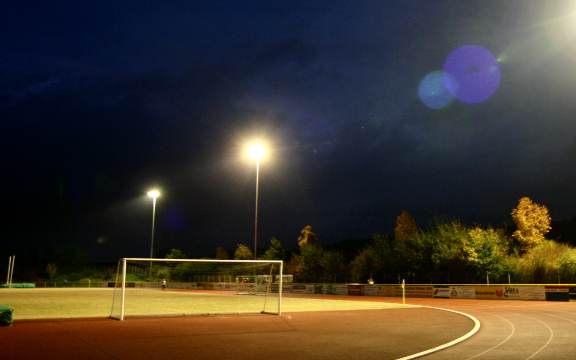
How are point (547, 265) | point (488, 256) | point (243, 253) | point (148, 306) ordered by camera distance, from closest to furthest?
point (148, 306), point (547, 265), point (488, 256), point (243, 253)

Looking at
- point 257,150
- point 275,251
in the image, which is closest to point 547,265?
point 257,150

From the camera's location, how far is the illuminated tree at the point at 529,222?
62572 mm

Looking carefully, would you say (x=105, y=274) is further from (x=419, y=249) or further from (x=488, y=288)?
(x=488, y=288)

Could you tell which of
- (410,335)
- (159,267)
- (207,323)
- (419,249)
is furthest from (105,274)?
(410,335)

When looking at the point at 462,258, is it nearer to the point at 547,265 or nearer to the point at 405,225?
the point at 547,265

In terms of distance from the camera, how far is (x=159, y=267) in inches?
2970

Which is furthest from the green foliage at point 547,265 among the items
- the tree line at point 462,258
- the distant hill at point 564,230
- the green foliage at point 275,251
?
the distant hill at point 564,230

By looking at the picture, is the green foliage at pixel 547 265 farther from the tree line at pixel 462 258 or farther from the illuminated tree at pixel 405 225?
the illuminated tree at pixel 405 225

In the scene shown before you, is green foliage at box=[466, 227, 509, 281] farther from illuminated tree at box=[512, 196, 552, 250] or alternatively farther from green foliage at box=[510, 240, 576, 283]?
illuminated tree at box=[512, 196, 552, 250]

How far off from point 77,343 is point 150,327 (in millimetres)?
4381

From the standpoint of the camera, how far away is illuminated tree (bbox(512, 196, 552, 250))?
62.6 meters

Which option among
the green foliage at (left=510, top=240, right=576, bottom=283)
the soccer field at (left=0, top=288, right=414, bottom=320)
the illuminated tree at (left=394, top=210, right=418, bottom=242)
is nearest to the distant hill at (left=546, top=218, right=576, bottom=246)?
the illuminated tree at (left=394, top=210, right=418, bottom=242)

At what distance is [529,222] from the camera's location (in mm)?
62875

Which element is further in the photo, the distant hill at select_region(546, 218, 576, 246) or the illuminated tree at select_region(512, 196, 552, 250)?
the distant hill at select_region(546, 218, 576, 246)
